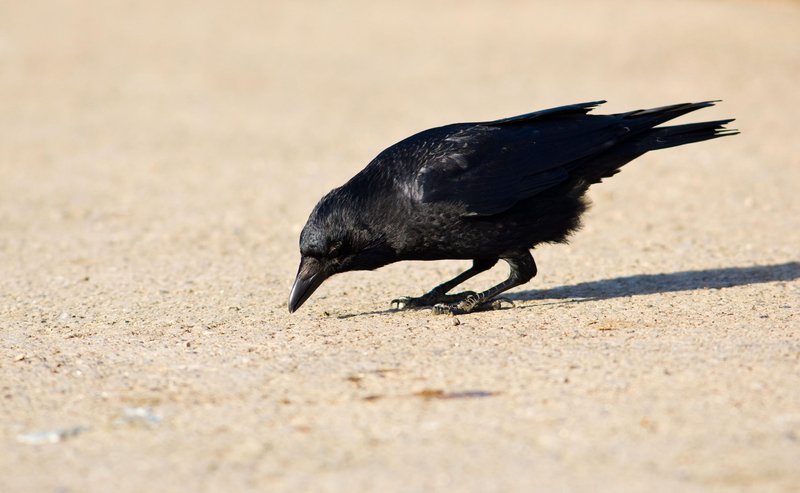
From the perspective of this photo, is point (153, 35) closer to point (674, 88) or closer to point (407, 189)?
point (674, 88)

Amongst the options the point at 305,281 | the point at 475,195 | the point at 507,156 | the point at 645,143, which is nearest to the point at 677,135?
the point at 645,143

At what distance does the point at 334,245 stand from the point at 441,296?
34.2 inches

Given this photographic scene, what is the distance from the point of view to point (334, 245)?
234 inches

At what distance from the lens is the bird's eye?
593cm

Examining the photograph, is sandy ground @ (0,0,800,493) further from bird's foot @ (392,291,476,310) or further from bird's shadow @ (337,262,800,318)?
bird's foot @ (392,291,476,310)

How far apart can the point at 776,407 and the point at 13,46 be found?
17.5m

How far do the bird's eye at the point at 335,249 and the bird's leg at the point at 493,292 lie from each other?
0.66 meters

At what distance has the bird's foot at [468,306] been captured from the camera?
616 cm

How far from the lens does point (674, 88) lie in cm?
1516

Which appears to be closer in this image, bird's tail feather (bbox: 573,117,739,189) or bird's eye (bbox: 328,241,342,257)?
bird's eye (bbox: 328,241,342,257)

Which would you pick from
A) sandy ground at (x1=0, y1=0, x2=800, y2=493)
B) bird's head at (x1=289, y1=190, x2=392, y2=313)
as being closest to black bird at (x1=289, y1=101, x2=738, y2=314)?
bird's head at (x1=289, y1=190, x2=392, y2=313)

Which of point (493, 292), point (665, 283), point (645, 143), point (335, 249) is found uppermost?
point (645, 143)

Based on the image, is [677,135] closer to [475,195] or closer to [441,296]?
[475,195]

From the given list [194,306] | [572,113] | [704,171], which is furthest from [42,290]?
[704,171]
